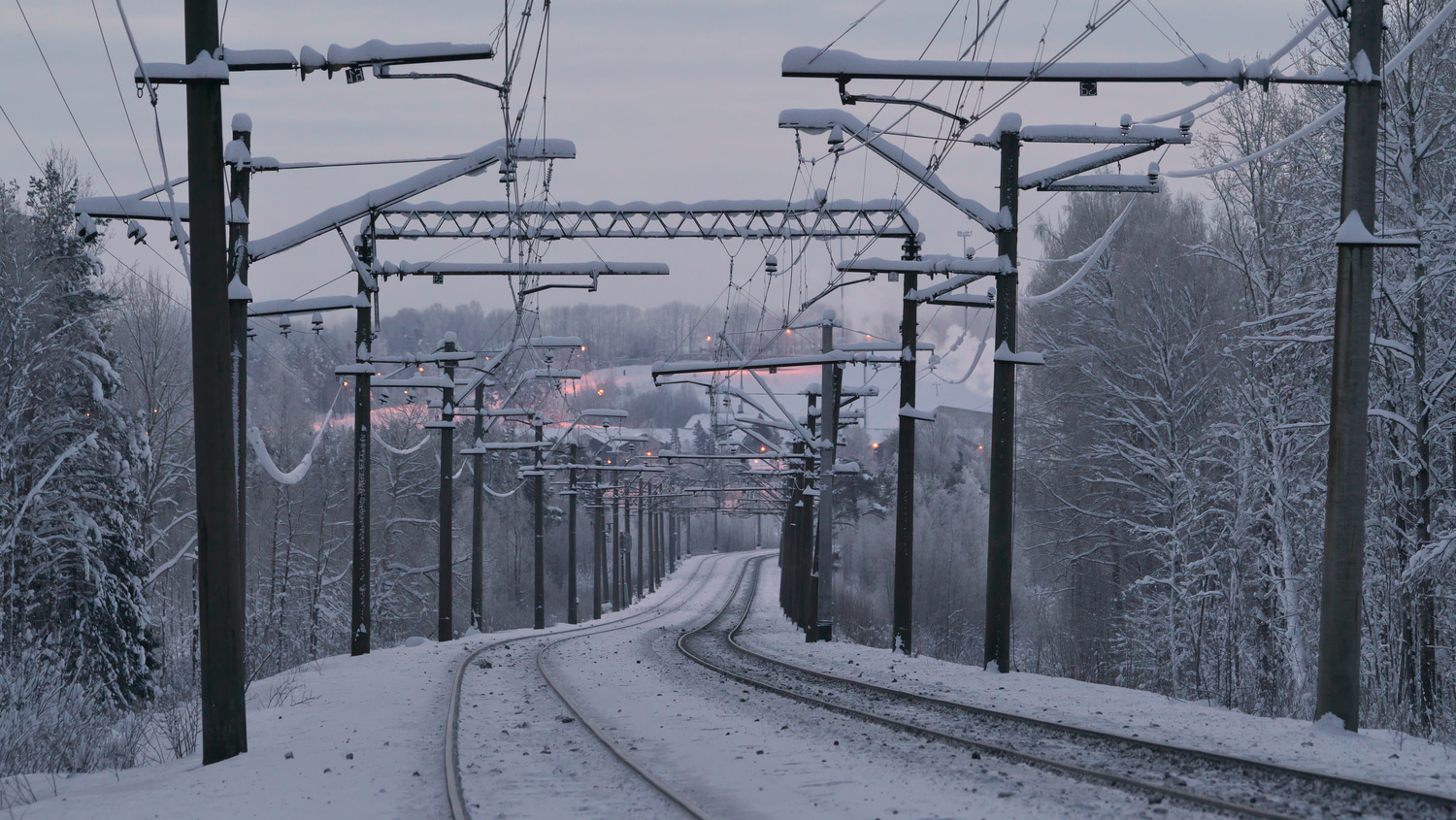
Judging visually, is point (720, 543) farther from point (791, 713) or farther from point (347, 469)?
point (791, 713)

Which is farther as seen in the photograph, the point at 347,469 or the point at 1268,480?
the point at 347,469

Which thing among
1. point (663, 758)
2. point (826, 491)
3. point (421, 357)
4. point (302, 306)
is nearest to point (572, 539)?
point (826, 491)

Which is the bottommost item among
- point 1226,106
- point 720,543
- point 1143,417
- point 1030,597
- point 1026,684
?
point 720,543

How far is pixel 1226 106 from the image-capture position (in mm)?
28891

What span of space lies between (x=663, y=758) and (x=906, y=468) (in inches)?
597

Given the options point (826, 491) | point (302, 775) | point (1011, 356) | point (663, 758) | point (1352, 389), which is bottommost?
point (663, 758)

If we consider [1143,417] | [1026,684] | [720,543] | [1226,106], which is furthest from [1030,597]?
[720,543]

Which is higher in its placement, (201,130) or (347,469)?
(201,130)

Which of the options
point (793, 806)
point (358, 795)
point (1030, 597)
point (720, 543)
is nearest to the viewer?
point (793, 806)

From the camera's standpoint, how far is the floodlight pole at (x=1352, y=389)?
11.9 metres

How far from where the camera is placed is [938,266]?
20.5 meters

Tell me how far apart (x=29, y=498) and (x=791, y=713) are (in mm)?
17877

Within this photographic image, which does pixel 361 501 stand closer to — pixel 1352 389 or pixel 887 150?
pixel 887 150

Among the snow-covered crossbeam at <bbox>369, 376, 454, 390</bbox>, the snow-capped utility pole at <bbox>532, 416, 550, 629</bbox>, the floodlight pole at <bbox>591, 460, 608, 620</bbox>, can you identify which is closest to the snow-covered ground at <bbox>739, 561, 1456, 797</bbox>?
the snow-covered crossbeam at <bbox>369, 376, 454, 390</bbox>
